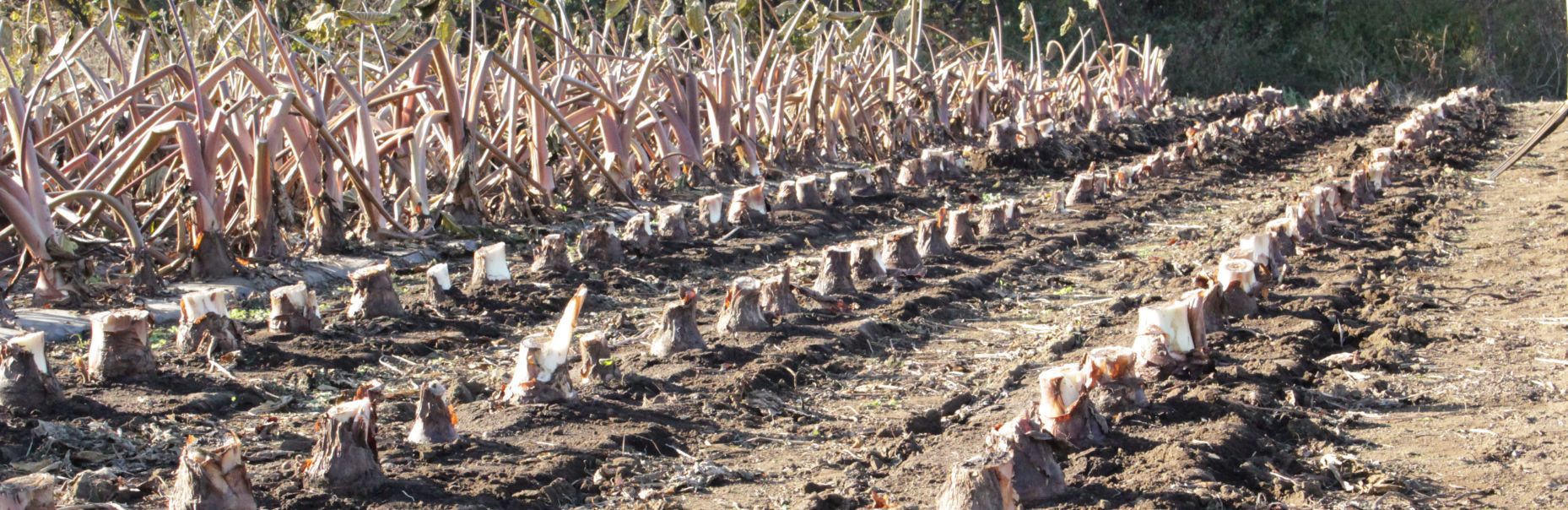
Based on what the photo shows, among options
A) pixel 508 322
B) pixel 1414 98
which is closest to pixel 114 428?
pixel 508 322

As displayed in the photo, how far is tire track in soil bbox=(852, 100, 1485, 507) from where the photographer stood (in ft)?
8.44

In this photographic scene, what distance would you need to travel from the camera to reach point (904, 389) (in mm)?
3436

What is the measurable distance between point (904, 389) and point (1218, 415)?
2.52ft

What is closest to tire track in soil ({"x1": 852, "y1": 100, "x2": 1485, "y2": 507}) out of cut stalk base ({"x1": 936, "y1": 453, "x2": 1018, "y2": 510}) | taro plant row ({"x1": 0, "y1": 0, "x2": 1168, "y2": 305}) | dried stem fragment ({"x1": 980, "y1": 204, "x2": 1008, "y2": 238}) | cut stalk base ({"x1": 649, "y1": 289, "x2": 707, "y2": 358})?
cut stalk base ({"x1": 936, "y1": 453, "x2": 1018, "y2": 510})

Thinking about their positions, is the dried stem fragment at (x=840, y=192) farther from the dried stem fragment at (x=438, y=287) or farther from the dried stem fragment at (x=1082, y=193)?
the dried stem fragment at (x=438, y=287)

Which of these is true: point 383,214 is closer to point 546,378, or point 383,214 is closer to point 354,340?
point 354,340

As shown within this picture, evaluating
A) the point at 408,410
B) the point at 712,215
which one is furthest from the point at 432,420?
the point at 712,215

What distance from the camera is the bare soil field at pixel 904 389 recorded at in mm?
2631

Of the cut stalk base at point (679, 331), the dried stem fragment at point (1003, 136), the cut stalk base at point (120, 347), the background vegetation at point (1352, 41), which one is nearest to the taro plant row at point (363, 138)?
the dried stem fragment at point (1003, 136)

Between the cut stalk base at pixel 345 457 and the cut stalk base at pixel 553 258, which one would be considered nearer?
the cut stalk base at pixel 345 457

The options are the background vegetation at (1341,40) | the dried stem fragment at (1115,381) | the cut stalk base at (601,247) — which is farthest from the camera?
the background vegetation at (1341,40)

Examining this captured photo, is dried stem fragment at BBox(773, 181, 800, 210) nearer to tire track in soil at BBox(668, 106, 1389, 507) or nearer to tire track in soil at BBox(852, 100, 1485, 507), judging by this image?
tire track in soil at BBox(668, 106, 1389, 507)

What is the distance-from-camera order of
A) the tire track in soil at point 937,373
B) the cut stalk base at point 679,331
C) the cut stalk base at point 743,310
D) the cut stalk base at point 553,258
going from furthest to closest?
the cut stalk base at point 553,258 → the cut stalk base at point 743,310 → the cut stalk base at point 679,331 → the tire track in soil at point 937,373

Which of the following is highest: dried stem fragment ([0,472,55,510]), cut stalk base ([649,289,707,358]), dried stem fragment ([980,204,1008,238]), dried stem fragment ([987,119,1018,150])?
dried stem fragment ([0,472,55,510])
